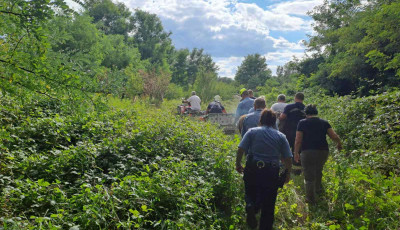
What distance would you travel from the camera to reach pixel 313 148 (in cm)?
552

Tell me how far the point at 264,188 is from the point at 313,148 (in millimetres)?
1957

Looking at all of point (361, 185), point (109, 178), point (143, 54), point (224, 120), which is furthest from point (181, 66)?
point (109, 178)

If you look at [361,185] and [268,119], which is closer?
[268,119]

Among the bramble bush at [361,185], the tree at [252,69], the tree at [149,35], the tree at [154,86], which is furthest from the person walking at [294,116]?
the tree at [252,69]

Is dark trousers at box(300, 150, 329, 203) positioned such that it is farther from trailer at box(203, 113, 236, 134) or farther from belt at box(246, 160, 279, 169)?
trailer at box(203, 113, 236, 134)

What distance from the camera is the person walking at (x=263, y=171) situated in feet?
13.4

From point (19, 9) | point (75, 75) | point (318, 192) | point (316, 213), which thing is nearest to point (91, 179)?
point (75, 75)

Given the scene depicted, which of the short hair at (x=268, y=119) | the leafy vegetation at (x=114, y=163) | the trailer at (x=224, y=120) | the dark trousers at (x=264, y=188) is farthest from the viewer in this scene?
the trailer at (x=224, y=120)

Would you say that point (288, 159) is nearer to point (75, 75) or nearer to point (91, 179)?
point (91, 179)

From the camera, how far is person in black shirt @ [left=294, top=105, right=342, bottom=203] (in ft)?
18.1

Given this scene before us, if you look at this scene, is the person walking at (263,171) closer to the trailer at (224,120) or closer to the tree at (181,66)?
the trailer at (224,120)

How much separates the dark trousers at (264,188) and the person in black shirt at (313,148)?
5.66ft

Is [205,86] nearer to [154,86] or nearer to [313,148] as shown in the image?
[154,86]

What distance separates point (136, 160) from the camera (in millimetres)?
5418
